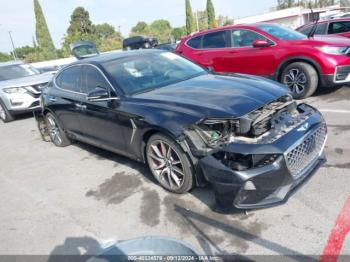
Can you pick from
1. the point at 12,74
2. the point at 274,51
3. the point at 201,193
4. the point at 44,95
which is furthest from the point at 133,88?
the point at 12,74

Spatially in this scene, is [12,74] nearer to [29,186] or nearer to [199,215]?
[29,186]

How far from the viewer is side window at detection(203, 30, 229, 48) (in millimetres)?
7959

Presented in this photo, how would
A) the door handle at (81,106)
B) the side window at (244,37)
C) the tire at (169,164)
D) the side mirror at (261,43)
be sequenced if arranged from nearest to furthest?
the tire at (169,164) < the door handle at (81,106) < the side mirror at (261,43) < the side window at (244,37)

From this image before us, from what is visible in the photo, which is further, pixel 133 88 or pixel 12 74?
pixel 12 74

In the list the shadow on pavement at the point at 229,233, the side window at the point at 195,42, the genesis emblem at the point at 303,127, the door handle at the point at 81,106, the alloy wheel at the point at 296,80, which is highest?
the side window at the point at 195,42

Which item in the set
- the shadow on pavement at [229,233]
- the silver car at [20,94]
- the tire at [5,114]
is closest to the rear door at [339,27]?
the silver car at [20,94]

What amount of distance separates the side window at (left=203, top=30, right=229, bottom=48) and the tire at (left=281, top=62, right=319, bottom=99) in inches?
65.0

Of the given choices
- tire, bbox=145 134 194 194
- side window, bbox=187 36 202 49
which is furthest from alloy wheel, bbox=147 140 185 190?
side window, bbox=187 36 202 49

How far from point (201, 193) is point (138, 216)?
0.75 metres

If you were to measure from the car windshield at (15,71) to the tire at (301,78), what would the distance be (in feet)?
24.9

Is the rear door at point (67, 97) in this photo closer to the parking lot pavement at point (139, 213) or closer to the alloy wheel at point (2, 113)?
the parking lot pavement at point (139, 213)

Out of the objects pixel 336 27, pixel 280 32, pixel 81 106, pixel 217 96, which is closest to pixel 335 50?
pixel 280 32

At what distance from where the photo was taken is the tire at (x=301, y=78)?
6.73 metres

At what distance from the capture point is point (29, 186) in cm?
486
